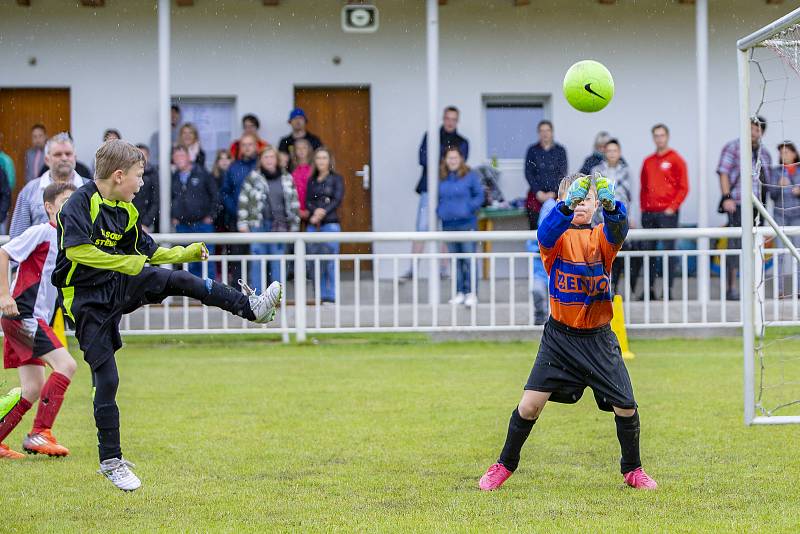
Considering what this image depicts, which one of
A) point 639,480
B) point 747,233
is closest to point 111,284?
point 639,480

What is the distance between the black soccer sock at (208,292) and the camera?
19.1ft

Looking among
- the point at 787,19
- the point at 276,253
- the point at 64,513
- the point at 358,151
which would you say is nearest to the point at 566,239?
the point at 787,19

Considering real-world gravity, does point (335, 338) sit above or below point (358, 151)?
below

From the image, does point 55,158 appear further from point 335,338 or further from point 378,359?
point 335,338

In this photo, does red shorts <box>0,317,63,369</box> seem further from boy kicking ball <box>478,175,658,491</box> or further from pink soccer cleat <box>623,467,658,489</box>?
pink soccer cleat <box>623,467,658,489</box>

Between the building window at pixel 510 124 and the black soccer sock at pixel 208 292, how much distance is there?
12607mm

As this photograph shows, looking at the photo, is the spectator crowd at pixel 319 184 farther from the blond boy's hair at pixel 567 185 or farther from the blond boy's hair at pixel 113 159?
A: the blond boy's hair at pixel 113 159

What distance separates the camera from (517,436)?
6.08m

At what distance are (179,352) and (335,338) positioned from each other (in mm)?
1944

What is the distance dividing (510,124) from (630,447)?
12.7m

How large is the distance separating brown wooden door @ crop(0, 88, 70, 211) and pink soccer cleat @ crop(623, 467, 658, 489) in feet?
44.8

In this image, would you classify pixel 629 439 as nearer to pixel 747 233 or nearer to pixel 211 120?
pixel 747 233

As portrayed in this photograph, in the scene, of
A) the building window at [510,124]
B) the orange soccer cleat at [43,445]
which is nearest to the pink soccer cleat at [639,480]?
the orange soccer cleat at [43,445]

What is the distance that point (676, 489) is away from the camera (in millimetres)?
5910
